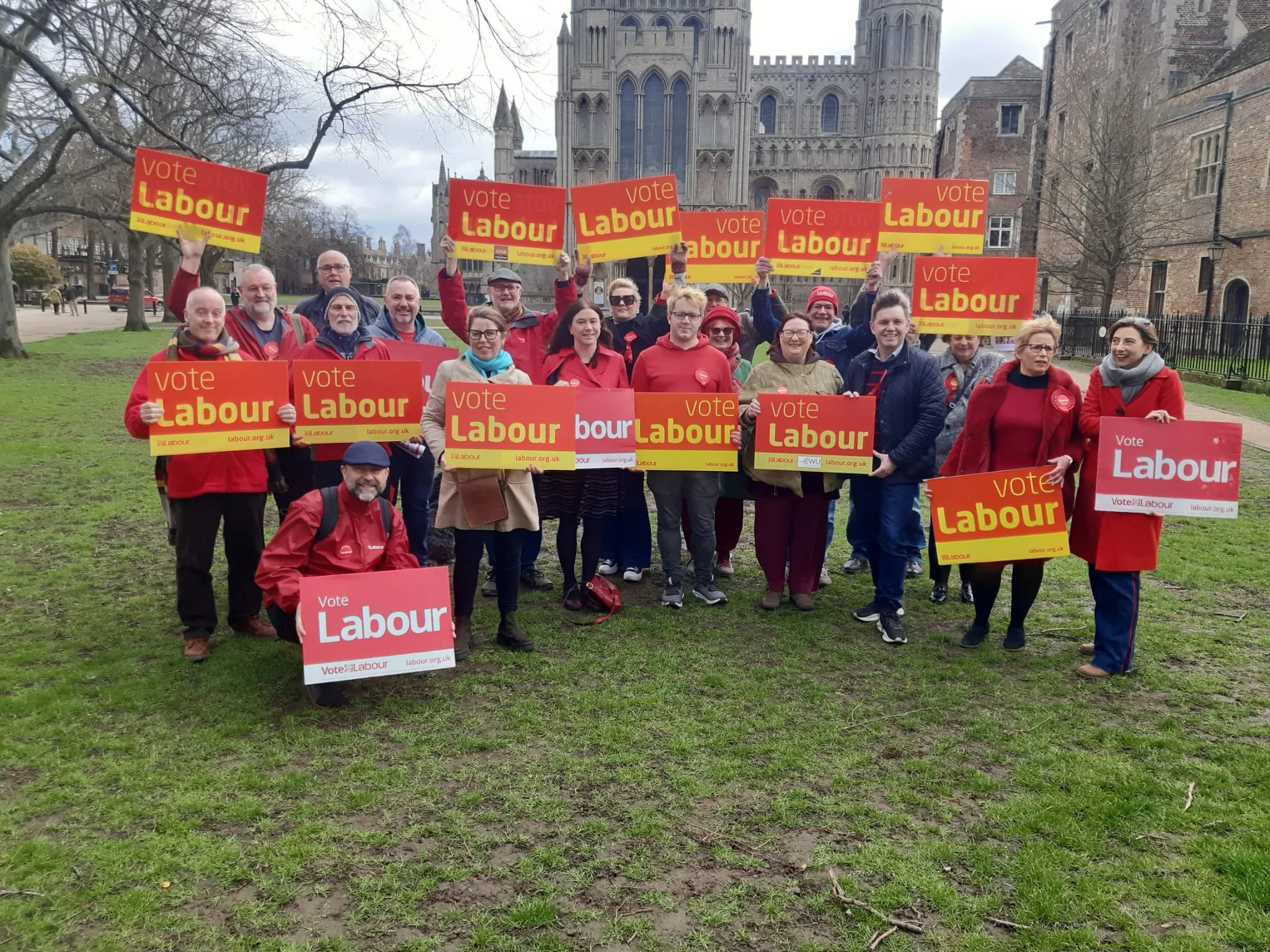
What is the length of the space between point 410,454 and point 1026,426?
4.39 m

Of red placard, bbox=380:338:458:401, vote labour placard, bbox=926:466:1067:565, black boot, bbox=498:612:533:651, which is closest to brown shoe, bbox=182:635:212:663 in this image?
black boot, bbox=498:612:533:651

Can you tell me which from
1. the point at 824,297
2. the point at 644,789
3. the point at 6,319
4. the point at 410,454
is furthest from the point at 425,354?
the point at 6,319

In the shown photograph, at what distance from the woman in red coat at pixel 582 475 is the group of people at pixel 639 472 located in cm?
2

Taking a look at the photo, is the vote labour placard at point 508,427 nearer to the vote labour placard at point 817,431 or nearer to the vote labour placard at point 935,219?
the vote labour placard at point 817,431

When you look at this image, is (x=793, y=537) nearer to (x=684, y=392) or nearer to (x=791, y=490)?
(x=791, y=490)

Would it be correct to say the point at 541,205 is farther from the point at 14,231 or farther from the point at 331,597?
the point at 14,231

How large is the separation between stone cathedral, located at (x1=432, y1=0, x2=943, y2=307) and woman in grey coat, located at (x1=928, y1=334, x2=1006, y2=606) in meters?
53.1

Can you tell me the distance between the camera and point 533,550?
760cm

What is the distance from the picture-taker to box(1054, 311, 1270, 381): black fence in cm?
2328

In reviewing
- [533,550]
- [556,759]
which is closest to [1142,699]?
[556,759]

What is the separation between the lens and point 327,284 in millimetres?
6793

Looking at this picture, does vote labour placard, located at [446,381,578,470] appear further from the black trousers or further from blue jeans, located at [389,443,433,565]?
the black trousers

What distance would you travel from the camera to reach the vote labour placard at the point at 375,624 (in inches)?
186

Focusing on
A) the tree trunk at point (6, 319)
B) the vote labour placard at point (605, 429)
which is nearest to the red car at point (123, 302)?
the tree trunk at point (6, 319)
